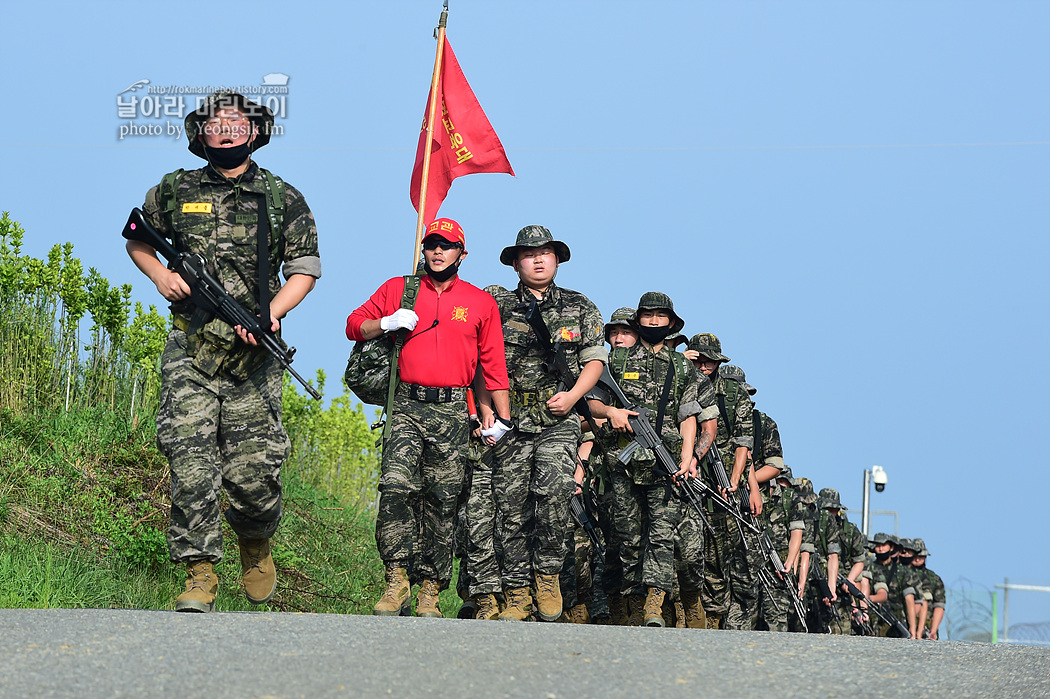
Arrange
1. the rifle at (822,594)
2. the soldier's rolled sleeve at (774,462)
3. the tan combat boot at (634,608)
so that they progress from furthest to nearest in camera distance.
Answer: the rifle at (822,594) → the soldier's rolled sleeve at (774,462) → the tan combat boot at (634,608)

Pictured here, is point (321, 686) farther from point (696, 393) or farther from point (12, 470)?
point (12, 470)

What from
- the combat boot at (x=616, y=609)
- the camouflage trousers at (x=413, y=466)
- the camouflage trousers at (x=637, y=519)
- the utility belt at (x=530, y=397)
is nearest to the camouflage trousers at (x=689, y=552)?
the combat boot at (x=616, y=609)

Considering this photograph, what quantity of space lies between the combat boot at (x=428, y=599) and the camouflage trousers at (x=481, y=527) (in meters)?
0.33

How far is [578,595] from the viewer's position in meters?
11.3

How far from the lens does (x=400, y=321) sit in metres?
7.64

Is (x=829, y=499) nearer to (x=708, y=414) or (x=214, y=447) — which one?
(x=708, y=414)

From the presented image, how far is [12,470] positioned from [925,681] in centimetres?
873

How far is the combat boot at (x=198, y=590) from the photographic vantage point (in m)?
6.36

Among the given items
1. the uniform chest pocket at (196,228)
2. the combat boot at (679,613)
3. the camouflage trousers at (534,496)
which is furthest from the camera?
the combat boot at (679,613)

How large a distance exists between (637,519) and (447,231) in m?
3.21

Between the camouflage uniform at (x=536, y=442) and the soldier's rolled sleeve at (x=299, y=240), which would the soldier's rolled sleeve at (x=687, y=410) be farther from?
the soldier's rolled sleeve at (x=299, y=240)

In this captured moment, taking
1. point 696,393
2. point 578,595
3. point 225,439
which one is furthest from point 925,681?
point 578,595

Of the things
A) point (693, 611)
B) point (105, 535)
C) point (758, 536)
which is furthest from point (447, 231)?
point (758, 536)

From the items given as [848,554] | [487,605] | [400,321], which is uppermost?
[400,321]
